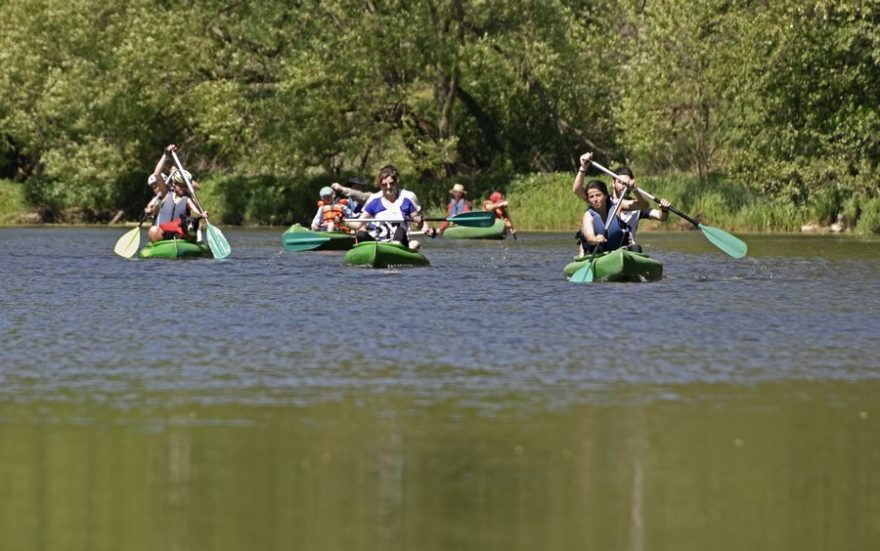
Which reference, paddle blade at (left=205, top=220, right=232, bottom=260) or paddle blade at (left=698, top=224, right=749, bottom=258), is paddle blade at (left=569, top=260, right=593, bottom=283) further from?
paddle blade at (left=205, top=220, right=232, bottom=260)

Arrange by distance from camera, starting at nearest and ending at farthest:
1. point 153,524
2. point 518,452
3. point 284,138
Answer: point 153,524, point 518,452, point 284,138

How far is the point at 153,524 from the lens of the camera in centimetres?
748

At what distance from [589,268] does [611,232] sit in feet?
3.20

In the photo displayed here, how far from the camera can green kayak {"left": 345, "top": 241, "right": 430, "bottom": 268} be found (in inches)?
1070

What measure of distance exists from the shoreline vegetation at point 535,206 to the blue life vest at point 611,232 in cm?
1810

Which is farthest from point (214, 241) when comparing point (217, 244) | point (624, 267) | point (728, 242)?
point (624, 267)

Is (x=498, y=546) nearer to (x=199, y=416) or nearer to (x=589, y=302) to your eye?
(x=199, y=416)

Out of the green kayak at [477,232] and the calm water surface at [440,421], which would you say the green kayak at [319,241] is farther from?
the calm water surface at [440,421]

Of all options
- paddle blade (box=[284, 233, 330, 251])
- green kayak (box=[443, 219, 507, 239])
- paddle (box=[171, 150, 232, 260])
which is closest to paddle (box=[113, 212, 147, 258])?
paddle (box=[171, 150, 232, 260])

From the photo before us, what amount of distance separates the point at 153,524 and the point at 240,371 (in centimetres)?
548

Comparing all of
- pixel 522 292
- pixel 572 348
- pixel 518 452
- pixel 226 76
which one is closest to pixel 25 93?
pixel 226 76

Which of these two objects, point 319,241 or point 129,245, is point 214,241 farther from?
point 319,241

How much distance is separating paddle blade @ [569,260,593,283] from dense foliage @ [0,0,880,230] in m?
19.8

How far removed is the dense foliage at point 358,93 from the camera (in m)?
48.8
